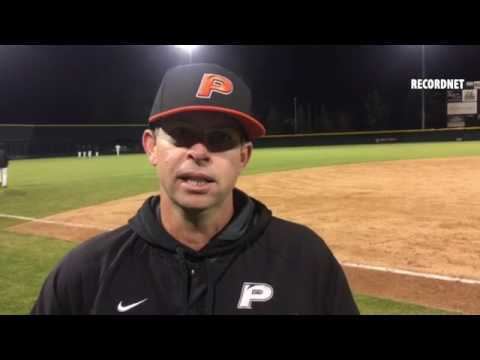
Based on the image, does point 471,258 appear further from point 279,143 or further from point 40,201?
point 279,143

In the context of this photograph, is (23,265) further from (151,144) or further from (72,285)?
(151,144)

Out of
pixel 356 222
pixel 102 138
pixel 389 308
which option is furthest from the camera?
pixel 102 138

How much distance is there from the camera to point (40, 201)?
374 inches

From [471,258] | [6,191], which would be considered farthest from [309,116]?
[471,258]

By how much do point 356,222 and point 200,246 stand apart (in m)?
5.15

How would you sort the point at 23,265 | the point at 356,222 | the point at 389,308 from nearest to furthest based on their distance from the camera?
the point at 389,308 < the point at 23,265 < the point at 356,222

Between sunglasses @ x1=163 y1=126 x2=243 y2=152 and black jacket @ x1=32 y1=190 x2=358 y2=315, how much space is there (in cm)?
26

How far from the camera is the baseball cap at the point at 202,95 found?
1645 mm

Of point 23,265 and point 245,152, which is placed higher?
point 245,152

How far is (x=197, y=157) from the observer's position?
170 cm

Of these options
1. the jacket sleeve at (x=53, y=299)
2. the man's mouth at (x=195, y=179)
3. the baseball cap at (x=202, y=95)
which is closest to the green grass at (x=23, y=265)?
the jacket sleeve at (x=53, y=299)

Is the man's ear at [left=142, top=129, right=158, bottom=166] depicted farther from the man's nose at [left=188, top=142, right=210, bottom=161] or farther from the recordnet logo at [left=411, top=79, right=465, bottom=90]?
the recordnet logo at [left=411, top=79, right=465, bottom=90]

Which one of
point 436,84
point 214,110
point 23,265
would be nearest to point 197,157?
point 214,110

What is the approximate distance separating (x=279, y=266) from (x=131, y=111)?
25161 mm
